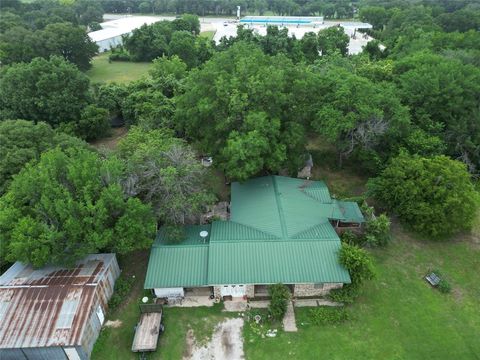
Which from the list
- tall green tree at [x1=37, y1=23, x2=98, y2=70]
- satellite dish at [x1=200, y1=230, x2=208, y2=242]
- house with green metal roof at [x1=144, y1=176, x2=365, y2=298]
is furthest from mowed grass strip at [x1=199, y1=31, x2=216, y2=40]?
satellite dish at [x1=200, y1=230, x2=208, y2=242]

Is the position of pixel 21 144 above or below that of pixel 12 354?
above

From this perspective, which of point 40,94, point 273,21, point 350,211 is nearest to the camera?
point 350,211

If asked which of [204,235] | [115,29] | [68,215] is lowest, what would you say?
[204,235]

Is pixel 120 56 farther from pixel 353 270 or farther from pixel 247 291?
pixel 353 270

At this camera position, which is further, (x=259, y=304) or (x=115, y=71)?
(x=115, y=71)

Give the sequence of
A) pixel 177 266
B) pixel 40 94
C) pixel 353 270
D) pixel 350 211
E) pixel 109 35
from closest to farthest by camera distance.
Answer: pixel 353 270, pixel 177 266, pixel 350 211, pixel 40 94, pixel 109 35

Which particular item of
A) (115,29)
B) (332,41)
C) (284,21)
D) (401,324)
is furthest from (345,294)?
(284,21)

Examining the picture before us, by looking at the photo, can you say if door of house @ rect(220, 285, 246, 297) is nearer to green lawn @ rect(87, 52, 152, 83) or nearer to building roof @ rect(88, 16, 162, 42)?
green lawn @ rect(87, 52, 152, 83)
